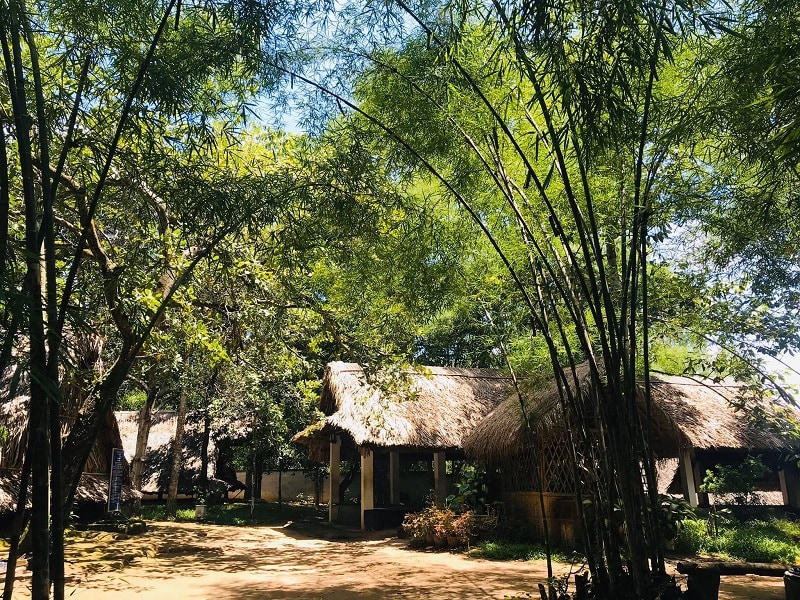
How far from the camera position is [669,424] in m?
7.98

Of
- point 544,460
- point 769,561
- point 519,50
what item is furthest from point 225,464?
point 519,50

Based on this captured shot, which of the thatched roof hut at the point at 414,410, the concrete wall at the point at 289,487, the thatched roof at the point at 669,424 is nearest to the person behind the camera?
the thatched roof at the point at 669,424

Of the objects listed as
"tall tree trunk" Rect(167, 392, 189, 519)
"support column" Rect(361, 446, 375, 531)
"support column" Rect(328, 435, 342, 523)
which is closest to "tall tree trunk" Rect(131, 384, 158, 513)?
"tall tree trunk" Rect(167, 392, 189, 519)

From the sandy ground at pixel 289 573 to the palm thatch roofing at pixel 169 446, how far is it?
6884 mm

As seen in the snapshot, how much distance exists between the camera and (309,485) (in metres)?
19.9

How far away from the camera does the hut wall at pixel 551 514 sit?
7.65m

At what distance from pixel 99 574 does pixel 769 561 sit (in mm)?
6987

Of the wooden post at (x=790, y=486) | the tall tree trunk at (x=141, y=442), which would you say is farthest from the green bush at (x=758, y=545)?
the tall tree trunk at (x=141, y=442)

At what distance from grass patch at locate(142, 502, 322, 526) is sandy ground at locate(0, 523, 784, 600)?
168 inches

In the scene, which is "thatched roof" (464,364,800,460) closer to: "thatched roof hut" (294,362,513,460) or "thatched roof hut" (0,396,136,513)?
"thatched roof hut" (294,362,513,460)

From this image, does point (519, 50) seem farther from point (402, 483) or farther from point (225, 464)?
point (225, 464)

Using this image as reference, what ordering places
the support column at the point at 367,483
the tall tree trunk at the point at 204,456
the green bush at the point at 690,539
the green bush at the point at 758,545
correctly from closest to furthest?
the green bush at the point at 758,545, the green bush at the point at 690,539, the support column at the point at 367,483, the tall tree trunk at the point at 204,456

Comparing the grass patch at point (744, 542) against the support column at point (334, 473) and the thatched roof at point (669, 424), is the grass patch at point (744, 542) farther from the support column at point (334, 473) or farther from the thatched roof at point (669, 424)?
the support column at point (334, 473)

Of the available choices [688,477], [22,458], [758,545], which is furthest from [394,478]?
[758,545]
